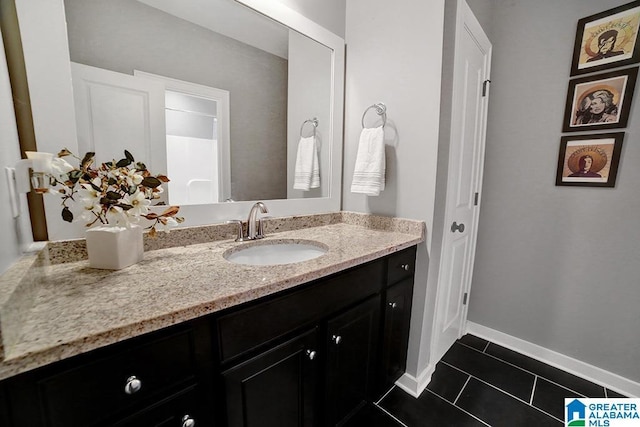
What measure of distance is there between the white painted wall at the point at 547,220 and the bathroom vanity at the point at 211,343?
1.06 metres

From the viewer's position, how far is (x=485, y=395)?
137cm

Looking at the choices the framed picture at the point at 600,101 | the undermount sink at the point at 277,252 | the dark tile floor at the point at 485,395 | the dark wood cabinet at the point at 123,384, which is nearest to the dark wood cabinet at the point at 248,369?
the dark wood cabinet at the point at 123,384

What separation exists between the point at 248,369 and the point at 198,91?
42.0 inches

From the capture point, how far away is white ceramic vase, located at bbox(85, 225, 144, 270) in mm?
734

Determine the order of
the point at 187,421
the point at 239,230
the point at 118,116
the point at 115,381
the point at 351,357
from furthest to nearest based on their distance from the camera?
the point at 239,230 < the point at 351,357 < the point at 118,116 < the point at 187,421 < the point at 115,381

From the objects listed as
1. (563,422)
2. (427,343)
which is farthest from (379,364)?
(563,422)

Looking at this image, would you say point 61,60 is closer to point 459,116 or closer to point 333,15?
point 333,15

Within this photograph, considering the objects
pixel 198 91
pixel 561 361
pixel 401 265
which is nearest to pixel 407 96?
pixel 401 265

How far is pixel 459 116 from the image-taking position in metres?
1.31

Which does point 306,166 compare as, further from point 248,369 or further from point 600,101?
point 600,101

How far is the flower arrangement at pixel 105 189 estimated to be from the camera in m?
0.71

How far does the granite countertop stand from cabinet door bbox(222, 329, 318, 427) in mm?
218

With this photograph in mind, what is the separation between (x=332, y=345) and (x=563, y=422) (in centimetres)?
128

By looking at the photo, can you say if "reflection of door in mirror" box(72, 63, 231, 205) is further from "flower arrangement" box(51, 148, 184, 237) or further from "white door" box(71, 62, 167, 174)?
"flower arrangement" box(51, 148, 184, 237)
